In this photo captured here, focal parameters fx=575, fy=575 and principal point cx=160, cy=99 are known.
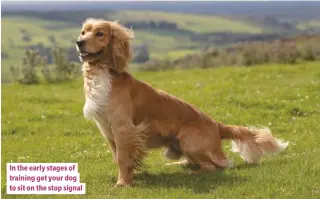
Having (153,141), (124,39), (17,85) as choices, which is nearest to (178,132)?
(153,141)

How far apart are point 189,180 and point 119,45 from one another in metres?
2.14

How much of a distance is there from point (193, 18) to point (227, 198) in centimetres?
11441

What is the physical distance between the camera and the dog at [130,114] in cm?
798

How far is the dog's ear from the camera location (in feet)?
26.5

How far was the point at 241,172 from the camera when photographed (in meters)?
8.38

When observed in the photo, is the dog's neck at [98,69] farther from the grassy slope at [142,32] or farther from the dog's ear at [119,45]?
the grassy slope at [142,32]

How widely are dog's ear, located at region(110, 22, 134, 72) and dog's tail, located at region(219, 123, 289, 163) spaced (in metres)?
1.97

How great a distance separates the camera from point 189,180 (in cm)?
809

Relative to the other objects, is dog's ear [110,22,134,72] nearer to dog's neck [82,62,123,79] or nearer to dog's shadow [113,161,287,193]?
dog's neck [82,62,123,79]

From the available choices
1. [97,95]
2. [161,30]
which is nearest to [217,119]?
[97,95]

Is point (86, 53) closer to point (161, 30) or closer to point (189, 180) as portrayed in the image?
point (189, 180)

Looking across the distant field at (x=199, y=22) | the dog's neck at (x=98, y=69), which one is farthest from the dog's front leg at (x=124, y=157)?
the distant field at (x=199, y=22)

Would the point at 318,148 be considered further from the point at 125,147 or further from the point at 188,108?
the point at 125,147

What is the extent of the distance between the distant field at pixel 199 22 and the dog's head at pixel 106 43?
92.6 m
